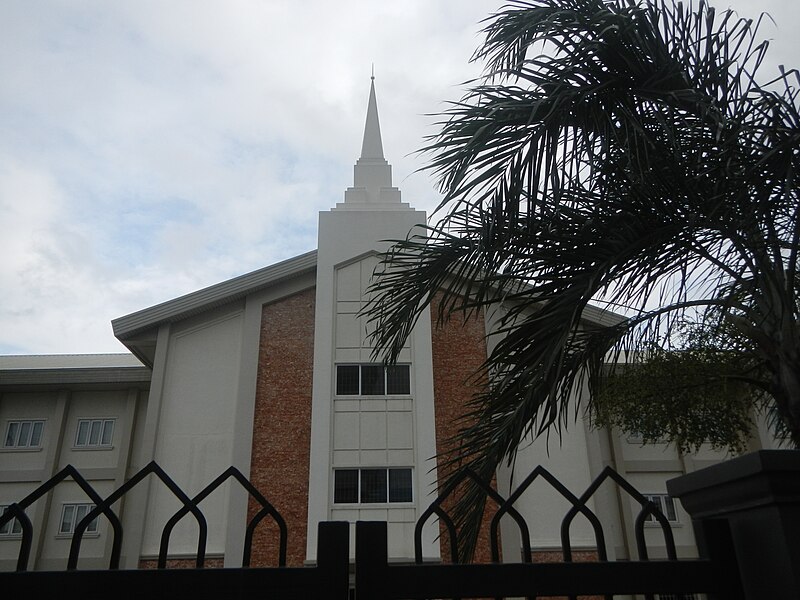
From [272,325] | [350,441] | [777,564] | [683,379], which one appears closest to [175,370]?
[272,325]

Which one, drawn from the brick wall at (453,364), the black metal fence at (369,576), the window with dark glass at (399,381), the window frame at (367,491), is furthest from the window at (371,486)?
the black metal fence at (369,576)

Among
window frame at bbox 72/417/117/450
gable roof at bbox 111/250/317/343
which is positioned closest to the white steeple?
gable roof at bbox 111/250/317/343

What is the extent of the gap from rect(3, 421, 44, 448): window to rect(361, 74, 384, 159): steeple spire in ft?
37.0

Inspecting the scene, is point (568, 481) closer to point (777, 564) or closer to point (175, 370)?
point (175, 370)

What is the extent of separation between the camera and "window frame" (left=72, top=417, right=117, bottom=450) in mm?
17750

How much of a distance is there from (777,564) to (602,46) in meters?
3.14

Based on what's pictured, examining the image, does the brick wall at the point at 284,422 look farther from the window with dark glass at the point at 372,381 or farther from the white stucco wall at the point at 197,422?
the window with dark glass at the point at 372,381

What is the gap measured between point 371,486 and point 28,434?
31.4ft

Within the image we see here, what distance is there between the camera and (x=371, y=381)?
52.3 ft

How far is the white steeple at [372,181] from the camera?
18.0 m

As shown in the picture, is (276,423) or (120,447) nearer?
(276,423)

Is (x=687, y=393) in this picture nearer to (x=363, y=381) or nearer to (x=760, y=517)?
(x=760, y=517)

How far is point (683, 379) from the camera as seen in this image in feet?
28.4

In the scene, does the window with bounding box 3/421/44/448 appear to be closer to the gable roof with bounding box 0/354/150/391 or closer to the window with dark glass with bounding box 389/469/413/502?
the gable roof with bounding box 0/354/150/391
